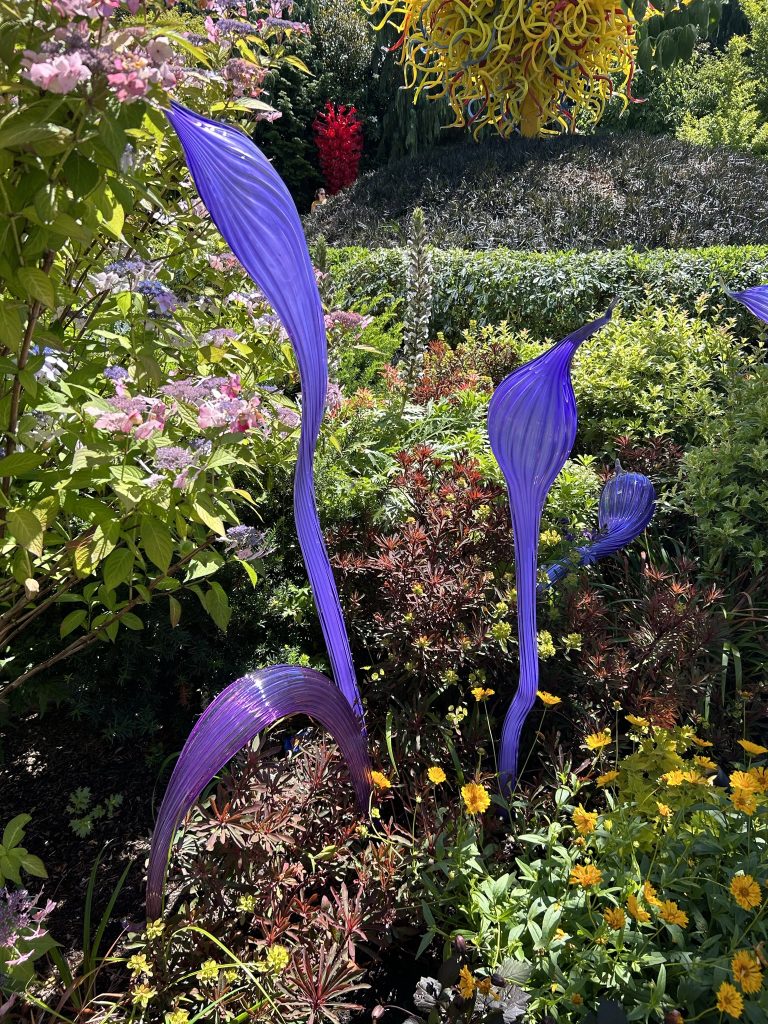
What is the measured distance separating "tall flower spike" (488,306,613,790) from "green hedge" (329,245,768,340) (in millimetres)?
2747

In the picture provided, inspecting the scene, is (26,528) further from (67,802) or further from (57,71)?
(67,802)

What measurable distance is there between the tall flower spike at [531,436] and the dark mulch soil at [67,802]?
116 cm

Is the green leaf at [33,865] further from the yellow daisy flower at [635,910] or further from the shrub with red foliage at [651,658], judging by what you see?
the shrub with red foliage at [651,658]

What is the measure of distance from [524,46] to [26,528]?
10.5ft

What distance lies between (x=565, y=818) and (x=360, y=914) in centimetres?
59

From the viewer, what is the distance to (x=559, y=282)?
Answer: 4.58 m

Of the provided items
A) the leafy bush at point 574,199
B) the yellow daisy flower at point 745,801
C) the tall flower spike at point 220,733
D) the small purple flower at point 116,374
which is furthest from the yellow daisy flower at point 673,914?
the leafy bush at point 574,199

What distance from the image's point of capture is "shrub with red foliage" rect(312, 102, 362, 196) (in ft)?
38.2

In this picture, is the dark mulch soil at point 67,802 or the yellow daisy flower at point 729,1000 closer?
the yellow daisy flower at point 729,1000

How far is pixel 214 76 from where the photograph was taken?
120 cm

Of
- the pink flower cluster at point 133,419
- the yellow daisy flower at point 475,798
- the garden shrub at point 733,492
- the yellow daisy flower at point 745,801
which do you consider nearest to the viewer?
the pink flower cluster at point 133,419

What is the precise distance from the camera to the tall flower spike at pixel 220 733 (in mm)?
1272

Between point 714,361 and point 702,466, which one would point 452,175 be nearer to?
point 714,361

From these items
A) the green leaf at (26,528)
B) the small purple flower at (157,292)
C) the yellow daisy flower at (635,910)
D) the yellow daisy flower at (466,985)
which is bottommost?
the yellow daisy flower at (466,985)
